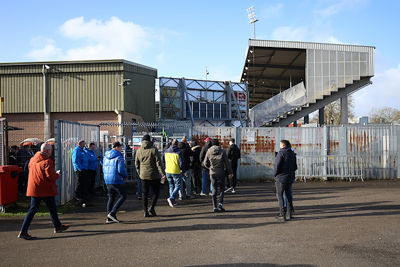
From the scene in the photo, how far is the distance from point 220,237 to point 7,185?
19.3 feet

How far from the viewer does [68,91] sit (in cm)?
2217

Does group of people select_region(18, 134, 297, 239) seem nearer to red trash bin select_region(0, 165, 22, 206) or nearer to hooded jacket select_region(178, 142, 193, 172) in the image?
hooded jacket select_region(178, 142, 193, 172)

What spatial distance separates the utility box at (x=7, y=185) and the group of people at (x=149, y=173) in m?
1.55

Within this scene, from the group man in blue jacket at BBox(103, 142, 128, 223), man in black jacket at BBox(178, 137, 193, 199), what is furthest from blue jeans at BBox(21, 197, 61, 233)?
man in black jacket at BBox(178, 137, 193, 199)

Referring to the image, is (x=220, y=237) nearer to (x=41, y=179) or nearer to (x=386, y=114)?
(x=41, y=179)

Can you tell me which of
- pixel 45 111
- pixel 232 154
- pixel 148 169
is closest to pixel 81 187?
pixel 148 169

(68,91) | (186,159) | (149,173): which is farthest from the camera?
(68,91)

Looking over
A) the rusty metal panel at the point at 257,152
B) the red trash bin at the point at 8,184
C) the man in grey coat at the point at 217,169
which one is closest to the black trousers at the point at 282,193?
the man in grey coat at the point at 217,169

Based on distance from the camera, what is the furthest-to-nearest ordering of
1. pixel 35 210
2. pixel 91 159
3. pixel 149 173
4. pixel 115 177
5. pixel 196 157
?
pixel 196 157, pixel 91 159, pixel 149 173, pixel 115 177, pixel 35 210

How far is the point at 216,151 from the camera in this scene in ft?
30.2

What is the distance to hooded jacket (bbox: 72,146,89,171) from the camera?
10.1 meters

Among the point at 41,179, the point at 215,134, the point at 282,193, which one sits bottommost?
the point at 282,193

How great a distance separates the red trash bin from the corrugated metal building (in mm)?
12152

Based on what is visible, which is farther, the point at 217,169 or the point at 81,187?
the point at 81,187
